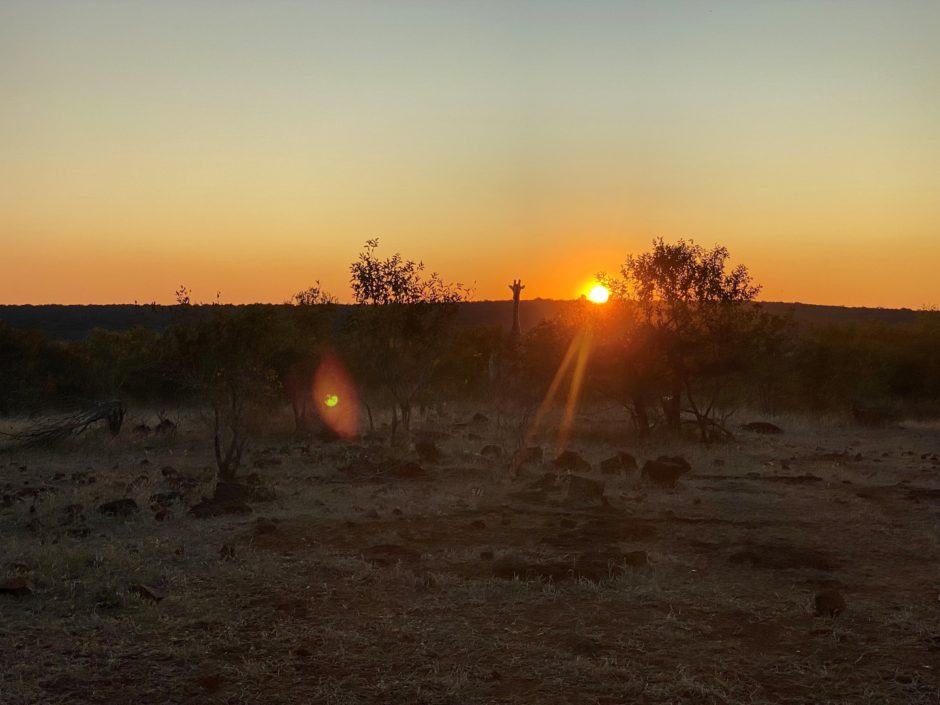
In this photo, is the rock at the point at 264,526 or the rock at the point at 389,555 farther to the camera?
the rock at the point at 264,526

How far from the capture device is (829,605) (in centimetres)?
812

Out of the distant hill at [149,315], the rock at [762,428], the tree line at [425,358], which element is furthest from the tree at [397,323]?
the distant hill at [149,315]

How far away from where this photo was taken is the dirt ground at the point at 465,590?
641 cm

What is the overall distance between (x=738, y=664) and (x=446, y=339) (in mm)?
16384

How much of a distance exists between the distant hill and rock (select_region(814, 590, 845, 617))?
6468 centimetres

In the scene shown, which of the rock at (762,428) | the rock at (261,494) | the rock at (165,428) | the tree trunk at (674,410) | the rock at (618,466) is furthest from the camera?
the rock at (762,428)

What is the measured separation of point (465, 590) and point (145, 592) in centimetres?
351

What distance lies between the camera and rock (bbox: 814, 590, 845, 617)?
8102 mm

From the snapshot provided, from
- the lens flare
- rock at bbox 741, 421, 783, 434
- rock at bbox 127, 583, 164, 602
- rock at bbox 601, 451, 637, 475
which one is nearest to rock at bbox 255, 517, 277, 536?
Answer: rock at bbox 127, 583, 164, 602

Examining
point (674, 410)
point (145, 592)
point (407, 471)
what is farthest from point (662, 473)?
point (145, 592)

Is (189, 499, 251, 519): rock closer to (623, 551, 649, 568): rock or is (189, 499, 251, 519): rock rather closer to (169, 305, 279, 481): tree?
(169, 305, 279, 481): tree

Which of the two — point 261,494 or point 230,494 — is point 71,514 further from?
point 261,494

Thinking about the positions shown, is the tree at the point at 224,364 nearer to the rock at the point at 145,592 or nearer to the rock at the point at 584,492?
the rock at the point at 584,492

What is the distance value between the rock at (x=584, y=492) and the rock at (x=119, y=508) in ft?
25.1
